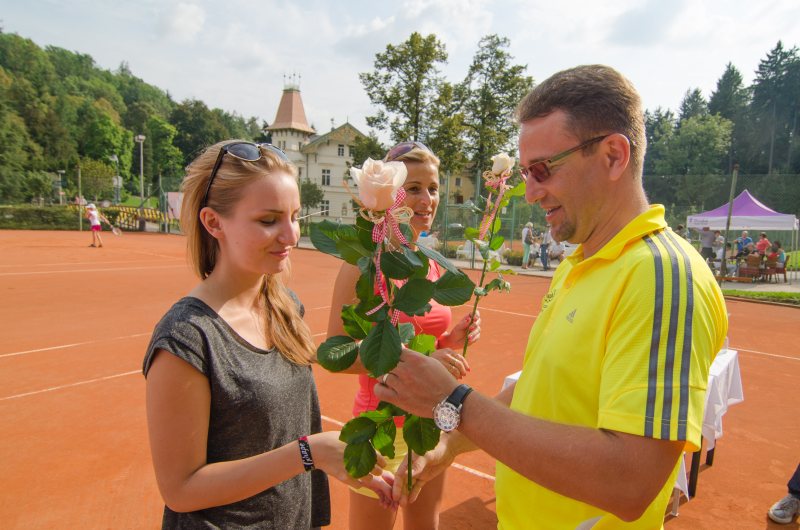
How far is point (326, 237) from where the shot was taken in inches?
53.1

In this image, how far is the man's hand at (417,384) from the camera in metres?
1.41

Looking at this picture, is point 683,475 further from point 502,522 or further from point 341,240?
point 341,240

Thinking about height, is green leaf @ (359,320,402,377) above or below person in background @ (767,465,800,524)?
above

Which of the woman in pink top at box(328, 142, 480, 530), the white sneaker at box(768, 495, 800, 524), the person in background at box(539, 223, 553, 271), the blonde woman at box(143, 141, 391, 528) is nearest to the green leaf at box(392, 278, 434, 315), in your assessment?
the blonde woman at box(143, 141, 391, 528)

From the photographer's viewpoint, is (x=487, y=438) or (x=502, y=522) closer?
(x=487, y=438)

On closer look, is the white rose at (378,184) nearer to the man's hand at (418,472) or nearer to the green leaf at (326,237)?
the green leaf at (326,237)

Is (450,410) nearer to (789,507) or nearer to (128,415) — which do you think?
(789,507)

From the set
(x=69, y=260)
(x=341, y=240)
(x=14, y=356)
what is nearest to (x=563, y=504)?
(x=341, y=240)

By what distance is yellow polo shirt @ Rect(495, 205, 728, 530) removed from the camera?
1202 millimetres

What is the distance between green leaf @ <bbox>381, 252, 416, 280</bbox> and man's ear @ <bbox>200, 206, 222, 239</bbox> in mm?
1004

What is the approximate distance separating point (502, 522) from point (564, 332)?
2.59ft

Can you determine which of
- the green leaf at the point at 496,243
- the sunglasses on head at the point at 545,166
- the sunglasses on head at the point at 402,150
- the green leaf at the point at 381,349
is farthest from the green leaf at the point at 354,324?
the sunglasses on head at the point at 402,150

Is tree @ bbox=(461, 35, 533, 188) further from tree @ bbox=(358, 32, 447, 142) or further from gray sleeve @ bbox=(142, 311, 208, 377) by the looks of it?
gray sleeve @ bbox=(142, 311, 208, 377)

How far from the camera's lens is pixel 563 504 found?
1529 mm
